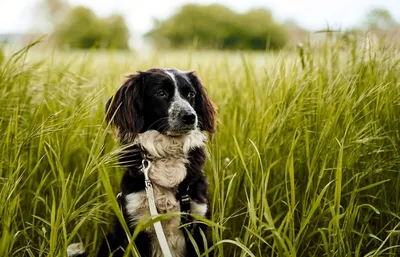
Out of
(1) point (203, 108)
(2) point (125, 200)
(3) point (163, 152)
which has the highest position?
(1) point (203, 108)

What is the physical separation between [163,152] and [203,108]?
458 mm

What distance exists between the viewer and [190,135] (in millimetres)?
2730

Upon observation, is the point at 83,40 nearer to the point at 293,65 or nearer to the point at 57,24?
the point at 57,24

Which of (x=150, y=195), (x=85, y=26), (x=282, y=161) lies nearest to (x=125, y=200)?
(x=150, y=195)

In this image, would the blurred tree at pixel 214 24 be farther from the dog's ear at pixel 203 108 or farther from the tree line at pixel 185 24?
the dog's ear at pixel 203 108

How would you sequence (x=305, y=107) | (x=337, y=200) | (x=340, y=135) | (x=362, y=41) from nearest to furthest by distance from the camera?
(x=337, y=200) → (x=340, y=135) → (x=305, y=107) → (x=362, y=41)

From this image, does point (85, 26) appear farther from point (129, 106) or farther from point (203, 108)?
point (129, 106)

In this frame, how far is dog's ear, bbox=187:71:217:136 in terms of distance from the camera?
2926 mm

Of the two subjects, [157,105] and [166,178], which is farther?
[157,105]

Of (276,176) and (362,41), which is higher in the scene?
(362,41)

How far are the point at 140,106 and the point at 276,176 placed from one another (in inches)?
33.5

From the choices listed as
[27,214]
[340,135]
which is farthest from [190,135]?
[27,214]

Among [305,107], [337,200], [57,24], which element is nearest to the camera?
[337,200]

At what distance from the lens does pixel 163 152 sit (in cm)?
265
